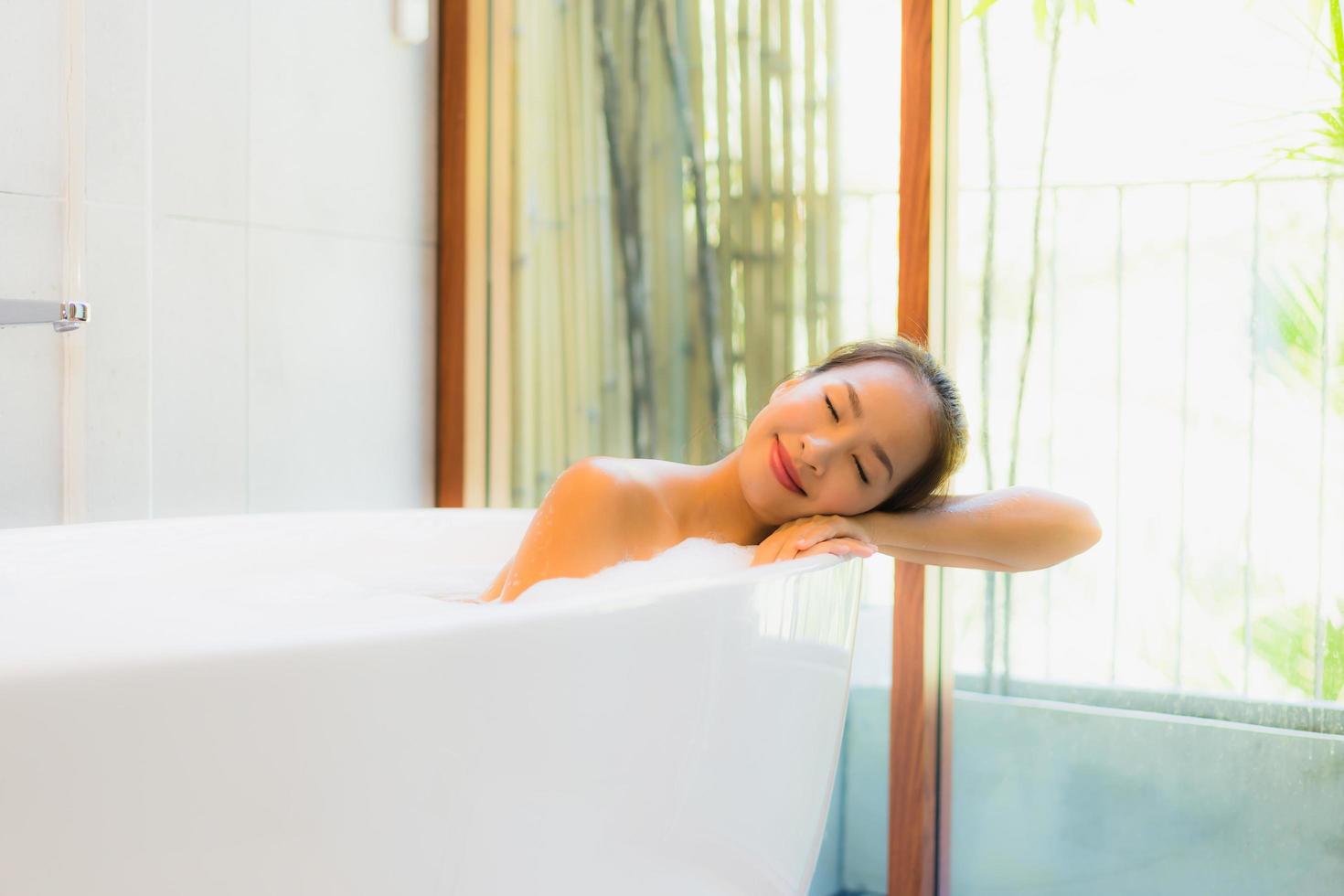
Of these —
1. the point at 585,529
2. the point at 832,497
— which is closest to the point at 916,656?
the point at 832,497

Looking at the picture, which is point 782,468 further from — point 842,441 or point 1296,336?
point 1296,336

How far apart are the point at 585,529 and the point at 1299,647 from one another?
1008 mm

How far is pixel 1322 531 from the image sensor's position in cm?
157

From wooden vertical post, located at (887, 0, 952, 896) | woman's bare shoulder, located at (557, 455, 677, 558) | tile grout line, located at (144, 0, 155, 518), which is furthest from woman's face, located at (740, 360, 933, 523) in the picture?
tile grout line, located at (144, 0, 155, 518)

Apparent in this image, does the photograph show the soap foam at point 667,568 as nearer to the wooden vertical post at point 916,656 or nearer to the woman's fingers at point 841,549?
the woman's fingers at point 841,549

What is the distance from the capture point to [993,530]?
132 centimetres

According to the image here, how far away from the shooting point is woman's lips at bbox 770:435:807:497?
1.25m

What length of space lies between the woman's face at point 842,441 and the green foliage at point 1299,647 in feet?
2.19

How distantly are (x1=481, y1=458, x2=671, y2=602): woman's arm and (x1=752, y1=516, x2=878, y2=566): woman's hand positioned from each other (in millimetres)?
133

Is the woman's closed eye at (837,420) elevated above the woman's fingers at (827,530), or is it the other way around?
the woman's closed eye at (837,420)

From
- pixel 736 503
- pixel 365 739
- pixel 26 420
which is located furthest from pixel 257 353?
pixel 365 739

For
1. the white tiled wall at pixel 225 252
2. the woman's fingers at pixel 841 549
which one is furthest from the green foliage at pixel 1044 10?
the white tiled wall at pixel 225 252

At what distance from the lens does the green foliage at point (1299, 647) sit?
156 centimetres

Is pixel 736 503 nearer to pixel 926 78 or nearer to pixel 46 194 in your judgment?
pixel 926 78
